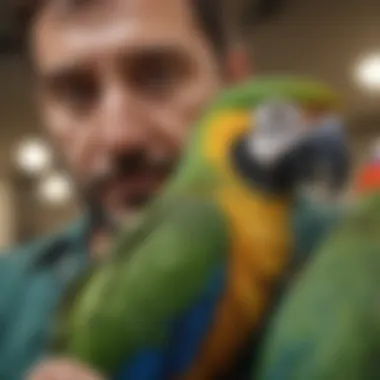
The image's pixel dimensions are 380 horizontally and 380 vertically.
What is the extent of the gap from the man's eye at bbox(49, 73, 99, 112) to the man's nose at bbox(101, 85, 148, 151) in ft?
0.06

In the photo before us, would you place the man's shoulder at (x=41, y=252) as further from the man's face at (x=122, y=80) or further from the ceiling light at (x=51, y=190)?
the ceiling light at (x=51, y=190)

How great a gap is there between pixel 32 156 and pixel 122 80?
0.85 meters

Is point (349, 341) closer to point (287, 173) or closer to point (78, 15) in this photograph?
point (287, 173)

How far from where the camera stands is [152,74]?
52cm

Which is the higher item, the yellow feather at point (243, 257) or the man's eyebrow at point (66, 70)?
the man's eyebrow at point (66, 70)

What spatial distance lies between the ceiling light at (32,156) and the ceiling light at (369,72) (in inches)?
18.9

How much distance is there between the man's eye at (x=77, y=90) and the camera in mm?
518

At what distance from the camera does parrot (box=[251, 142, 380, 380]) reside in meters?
0.28

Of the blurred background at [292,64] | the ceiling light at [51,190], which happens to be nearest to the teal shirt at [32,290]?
the blurred background at [292,64]

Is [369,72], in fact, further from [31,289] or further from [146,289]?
[146,289]

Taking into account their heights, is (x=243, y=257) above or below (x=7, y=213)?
below

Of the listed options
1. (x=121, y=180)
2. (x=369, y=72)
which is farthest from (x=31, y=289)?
(x=369, y=72)

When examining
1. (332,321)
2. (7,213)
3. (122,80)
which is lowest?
(332,321)

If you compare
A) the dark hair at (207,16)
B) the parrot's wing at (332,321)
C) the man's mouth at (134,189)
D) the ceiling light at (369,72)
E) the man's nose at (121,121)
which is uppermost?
the ceiling light at (369,72)
